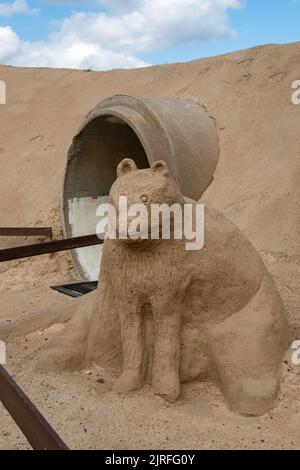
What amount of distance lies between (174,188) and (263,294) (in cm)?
90

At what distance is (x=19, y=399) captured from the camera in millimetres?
2227

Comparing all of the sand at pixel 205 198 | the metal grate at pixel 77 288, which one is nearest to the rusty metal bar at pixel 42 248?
the sand at pixel 205 198

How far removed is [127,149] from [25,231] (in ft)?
6.02

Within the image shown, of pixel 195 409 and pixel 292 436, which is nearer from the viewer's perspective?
pixel 292 436

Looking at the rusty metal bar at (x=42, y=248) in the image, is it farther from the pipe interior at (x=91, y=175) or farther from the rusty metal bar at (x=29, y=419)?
the rusty metal bar at (x=29, y=419)

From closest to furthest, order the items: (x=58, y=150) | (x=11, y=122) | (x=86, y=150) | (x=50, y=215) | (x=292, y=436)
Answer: (x=292, y=436), (x=86, y=150), (x=50, y=215), (x=58, y=150), (x=11, y=122)

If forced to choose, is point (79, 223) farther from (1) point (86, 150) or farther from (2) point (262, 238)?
(2) point (262, 238)

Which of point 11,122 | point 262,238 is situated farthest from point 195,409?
point 11,122

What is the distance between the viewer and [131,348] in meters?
3.40

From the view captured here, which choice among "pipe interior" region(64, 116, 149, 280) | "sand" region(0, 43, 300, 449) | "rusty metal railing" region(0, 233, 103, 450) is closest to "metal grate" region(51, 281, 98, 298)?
"sand" region(0, 43, 300, 449)

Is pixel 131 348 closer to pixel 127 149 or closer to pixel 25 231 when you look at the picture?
pixel 25 231

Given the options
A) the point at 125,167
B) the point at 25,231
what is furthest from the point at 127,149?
the point at 125,167

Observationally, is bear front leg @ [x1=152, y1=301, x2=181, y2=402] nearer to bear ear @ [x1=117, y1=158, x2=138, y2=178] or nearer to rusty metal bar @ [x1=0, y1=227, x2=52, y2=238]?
bear ear @ [x1=117, y1=158, x2=138, y2=178]
